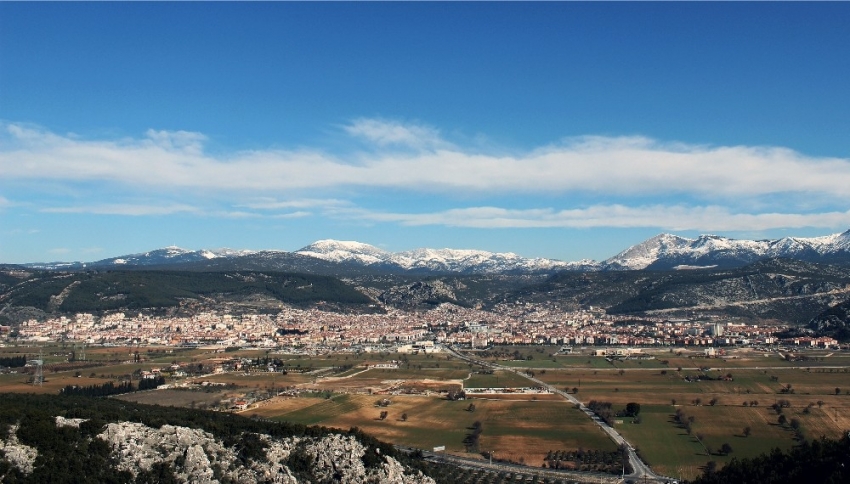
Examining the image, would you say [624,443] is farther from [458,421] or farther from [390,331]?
[390,331]

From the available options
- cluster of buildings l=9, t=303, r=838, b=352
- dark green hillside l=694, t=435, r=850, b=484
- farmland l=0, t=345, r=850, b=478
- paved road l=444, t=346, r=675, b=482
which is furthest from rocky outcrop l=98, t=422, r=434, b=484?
cluster of buildings l=9, t=303, r=838, b=352

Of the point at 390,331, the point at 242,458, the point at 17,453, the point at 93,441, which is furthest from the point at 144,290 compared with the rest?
the point at 17,453

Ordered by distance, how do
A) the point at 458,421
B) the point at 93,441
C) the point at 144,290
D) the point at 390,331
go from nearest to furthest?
1. the point at 93,441
2. the point at 458,421
3. the point at 390,331
4. the point at 144,290

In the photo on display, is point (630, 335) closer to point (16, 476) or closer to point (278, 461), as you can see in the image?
point (278, 461)

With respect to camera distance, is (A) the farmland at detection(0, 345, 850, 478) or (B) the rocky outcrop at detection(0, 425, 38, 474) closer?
(B) the rocky outcrop at detection(0, 425, 38, 474)

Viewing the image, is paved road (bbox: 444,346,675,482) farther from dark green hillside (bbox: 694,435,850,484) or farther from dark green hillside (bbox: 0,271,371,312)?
dark green hillside (bbox: 0,271,371,312)
